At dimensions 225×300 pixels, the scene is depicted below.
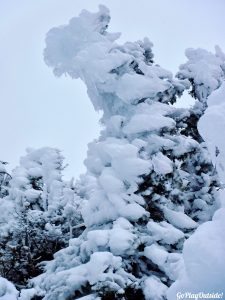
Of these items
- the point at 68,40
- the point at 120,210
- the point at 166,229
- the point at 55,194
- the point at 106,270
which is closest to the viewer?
the point at 106,270

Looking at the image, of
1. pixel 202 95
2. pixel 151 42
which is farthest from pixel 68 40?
pixel 202 95

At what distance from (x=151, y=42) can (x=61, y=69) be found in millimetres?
3855

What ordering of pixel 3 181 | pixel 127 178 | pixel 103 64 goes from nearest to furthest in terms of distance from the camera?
pixel 127 178 → pixel 103 64 → pixel 3 181

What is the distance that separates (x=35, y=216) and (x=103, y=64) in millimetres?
8737

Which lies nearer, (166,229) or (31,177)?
(166,229)

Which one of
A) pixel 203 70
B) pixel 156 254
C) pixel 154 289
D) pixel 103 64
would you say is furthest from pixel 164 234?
pixel 203 70

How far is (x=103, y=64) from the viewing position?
11320 mm

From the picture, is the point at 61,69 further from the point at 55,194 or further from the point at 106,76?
the point at 55,194

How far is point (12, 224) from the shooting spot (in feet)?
53.7

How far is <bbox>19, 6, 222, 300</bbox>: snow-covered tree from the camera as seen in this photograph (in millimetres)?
8000

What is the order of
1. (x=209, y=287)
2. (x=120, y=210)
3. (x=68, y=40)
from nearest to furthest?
(x=209, y=287), (x=120, y=210), (x=68, y=40)

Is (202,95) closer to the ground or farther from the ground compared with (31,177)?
farther from the ground

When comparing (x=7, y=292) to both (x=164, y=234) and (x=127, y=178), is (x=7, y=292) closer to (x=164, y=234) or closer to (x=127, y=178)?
(x=164, y=234)

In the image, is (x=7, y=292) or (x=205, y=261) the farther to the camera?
(x=7, y=292)
